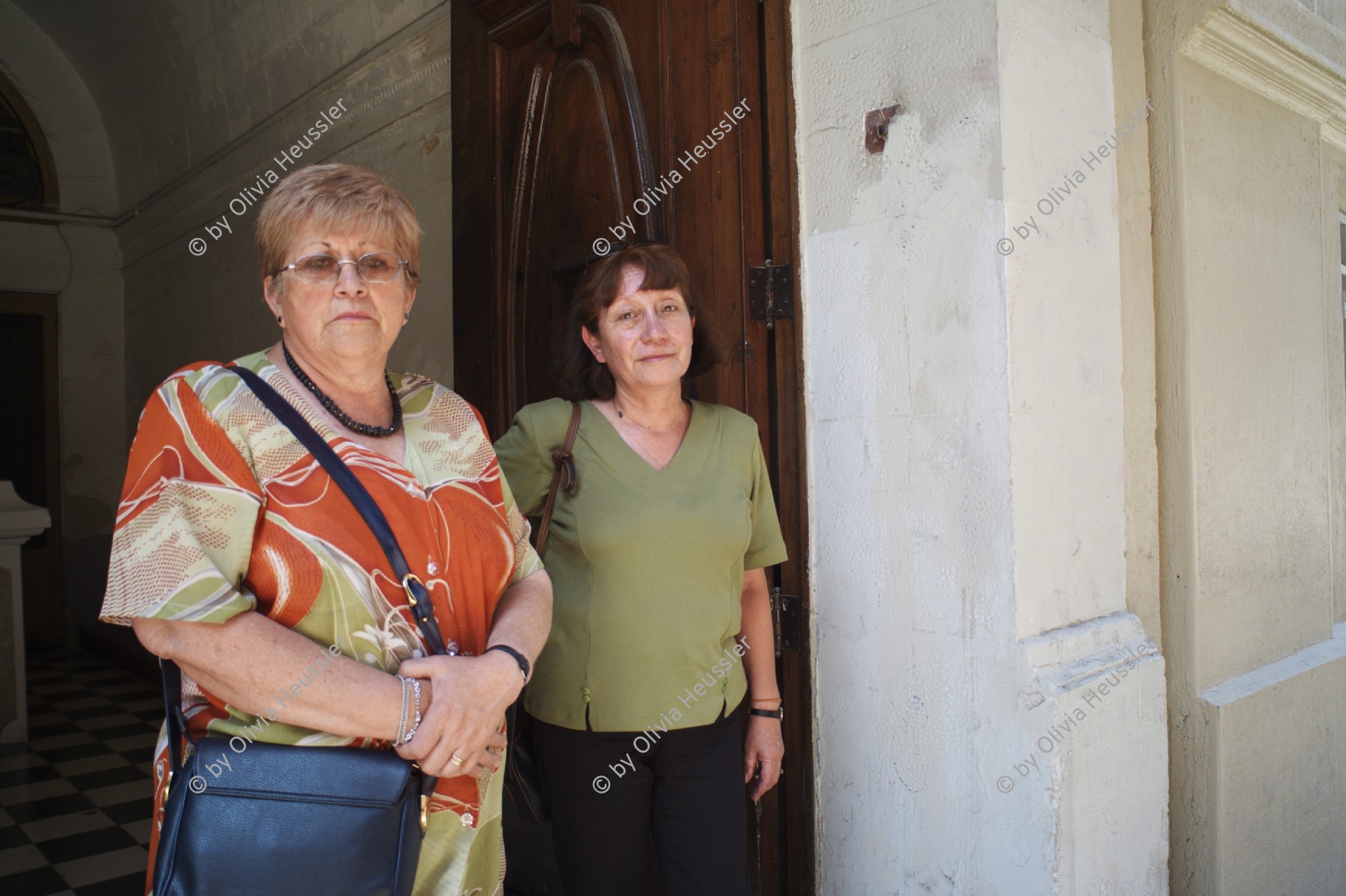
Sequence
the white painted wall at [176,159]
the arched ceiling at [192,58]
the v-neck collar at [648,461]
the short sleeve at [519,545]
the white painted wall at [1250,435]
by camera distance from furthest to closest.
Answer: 1. the arched ceiling at [192,58]
2. the white painted wall at [176,159]
3. the white painted wall at [1250,435]
4. the v-neck collar at [648,461]
5. the short sleeve at [519,545]

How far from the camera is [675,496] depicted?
2.00m

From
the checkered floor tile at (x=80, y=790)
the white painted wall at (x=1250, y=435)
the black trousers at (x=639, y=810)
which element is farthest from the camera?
the checkered floor tile at (x=80, y=790)

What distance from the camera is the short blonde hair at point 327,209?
4.95 feet

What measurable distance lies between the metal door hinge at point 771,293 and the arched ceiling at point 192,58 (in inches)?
103

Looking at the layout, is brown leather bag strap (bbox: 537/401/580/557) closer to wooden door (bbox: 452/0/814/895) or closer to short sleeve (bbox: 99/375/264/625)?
wooden door (bbox: 452/0/814/895)

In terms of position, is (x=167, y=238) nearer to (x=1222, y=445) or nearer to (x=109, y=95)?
(x=109, y=95)

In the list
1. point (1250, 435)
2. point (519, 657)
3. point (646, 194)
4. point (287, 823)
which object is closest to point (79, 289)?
point (646, 194)

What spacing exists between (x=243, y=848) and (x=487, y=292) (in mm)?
2134

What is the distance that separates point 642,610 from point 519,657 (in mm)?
442

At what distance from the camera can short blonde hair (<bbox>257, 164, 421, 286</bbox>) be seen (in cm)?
151

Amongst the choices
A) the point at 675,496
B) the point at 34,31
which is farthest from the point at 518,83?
the point at 34,31

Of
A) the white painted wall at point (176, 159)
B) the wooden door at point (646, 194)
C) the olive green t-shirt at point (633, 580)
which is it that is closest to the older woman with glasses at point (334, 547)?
the olive green t-shirt at point (633, 580)

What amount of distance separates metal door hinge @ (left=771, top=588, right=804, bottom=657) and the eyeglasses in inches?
52.4

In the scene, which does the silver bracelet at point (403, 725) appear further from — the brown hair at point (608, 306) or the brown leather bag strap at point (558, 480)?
the brown hair at point (608, 306)
